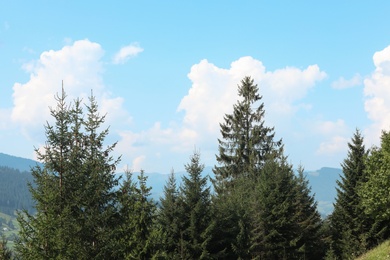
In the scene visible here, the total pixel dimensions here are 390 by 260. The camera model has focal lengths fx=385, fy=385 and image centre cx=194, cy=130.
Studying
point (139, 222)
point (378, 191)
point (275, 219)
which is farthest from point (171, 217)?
point (378, 191)

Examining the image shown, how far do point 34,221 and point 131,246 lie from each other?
24.4 feet

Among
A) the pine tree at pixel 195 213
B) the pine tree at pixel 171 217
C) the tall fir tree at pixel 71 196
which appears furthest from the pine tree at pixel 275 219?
the tall fir tree at pixel 71 196

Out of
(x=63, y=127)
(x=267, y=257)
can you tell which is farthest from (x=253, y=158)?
(x=63, y=127)

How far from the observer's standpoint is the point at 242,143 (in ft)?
173

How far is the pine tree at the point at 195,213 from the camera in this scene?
1143 inches

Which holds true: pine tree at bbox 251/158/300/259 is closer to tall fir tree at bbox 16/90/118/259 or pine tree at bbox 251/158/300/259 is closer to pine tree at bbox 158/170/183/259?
pine tree at bbox 158/170/183/259

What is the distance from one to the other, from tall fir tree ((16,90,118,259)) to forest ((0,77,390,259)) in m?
0.05

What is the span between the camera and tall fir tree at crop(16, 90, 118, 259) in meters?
17.9

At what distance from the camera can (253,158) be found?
50.3 metres

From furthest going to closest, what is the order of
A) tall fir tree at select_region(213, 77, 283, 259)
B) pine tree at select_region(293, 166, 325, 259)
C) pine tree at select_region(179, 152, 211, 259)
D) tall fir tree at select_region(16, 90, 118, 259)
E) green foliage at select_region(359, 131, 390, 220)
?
tall fir tree at select_region(213, 77, 283, 259) → pine tree at select_region(293, 166, 325, 259) → green foliage at select_region(359, 131, 390, 220) → pine tree at select_region(179, 152, 211, 259) → tall fir tree at select_region(16, 90, 118, 259)

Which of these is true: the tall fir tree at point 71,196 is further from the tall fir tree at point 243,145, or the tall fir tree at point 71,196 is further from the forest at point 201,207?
the tall fir tree at point 243,145

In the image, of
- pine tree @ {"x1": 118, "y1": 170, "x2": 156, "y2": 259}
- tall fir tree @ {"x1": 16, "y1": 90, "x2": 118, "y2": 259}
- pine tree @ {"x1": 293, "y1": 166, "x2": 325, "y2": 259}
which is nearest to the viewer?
tall fir tree @ {"x1": 16, "y1": 90, "x2": 118, "y2": 259}

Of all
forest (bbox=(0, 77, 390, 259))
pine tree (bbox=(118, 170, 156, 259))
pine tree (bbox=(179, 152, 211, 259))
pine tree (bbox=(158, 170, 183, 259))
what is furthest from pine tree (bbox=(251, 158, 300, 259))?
pine tree (bbox=(118, 170, 156, 259))

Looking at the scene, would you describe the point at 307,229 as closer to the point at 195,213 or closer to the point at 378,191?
the point at 378,191
